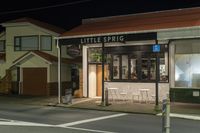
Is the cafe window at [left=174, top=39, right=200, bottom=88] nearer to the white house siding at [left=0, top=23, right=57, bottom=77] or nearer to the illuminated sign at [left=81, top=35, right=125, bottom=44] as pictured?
the illuminated sign at [left=81, top=35, right=125, bottom=44]

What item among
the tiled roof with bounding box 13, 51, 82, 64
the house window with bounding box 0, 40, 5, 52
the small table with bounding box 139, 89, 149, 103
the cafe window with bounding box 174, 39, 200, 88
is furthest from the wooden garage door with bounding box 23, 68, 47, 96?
the cafe window with bounding box 174, 39, 200, 88

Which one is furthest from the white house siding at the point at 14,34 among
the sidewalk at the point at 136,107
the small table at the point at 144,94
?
the small table at the point at 144,94

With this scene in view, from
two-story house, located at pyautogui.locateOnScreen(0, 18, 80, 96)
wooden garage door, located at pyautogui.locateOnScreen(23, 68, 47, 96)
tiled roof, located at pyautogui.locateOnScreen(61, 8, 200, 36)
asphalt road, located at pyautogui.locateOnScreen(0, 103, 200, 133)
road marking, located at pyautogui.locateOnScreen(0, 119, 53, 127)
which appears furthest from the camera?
wooden garage door, located at pyautogui.locateOnScreen(23, 68, 47, 96)

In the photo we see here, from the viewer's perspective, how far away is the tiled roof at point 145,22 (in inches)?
950

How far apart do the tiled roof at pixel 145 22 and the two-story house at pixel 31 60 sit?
19.1 feet

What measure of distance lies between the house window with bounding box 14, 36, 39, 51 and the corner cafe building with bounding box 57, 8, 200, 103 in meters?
7.07

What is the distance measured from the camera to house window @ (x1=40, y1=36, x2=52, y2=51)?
121ft

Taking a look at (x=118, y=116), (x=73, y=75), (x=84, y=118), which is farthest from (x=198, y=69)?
(x=73, y=75)

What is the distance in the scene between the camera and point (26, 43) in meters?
37.8

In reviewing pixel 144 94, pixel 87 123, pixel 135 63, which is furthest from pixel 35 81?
pixel 87 123

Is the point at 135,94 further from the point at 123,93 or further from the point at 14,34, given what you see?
the point at 14,34

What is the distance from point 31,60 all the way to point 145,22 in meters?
12.9

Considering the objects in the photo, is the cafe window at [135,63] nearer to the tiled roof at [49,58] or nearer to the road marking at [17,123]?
the tiled roof at [49,58]

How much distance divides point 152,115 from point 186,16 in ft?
23.8
